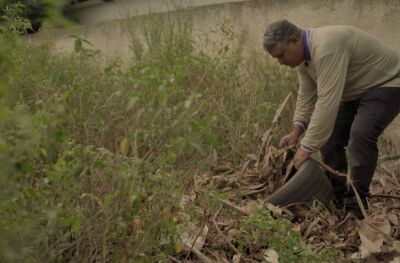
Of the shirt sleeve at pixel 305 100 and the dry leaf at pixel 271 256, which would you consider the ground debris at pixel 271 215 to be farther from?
the shirt sleeve at pixel 305 100

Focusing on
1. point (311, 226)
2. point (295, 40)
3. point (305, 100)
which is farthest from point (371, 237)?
point (295, 40)

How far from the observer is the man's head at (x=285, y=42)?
4.69 meters

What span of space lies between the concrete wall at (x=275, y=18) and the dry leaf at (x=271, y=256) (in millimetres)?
3278

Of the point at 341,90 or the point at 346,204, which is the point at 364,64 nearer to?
the point at 341,90

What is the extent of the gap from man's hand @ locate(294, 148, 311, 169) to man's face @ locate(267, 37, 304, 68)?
2.18ft

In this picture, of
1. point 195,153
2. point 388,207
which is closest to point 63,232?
point 195,153

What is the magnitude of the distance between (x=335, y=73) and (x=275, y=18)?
3134mm

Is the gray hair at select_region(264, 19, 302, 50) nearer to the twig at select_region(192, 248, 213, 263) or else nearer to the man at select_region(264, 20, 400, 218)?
the man at select_region(264, 20, 400, 218)

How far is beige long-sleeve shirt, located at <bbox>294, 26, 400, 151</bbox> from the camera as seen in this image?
4.58 metres

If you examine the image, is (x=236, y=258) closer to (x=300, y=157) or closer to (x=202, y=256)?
(x=202, y=256)

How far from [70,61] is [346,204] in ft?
10.3

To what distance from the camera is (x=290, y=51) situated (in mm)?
4738

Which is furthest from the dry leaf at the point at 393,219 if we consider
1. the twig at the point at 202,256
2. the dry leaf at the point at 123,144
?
the dry leaf at the point at 123,144

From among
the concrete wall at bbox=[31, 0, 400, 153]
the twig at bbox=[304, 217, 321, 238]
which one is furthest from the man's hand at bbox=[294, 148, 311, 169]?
the concrete wall at bbox=[31, 0, 400, 153]
